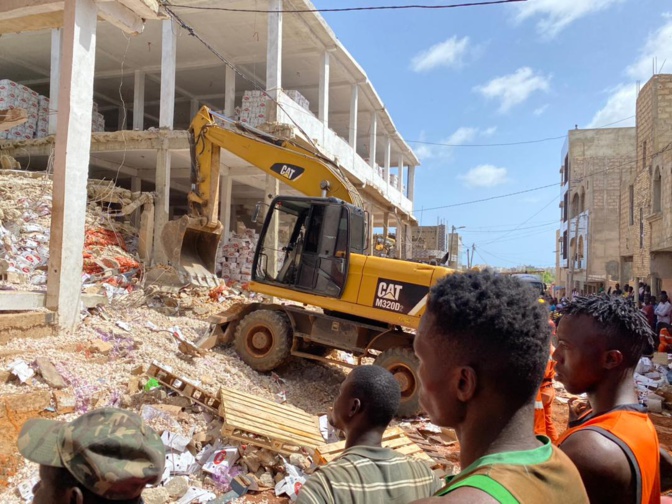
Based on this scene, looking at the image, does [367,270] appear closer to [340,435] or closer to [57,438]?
[340,435]

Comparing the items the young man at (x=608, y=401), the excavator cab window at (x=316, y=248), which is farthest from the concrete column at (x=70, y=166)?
the young man at (x=608, y=401)

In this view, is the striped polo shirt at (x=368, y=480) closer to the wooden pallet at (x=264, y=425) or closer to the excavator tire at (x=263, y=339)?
the wooden pallet at (x=264, y=425)

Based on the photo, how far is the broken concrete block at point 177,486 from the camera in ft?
13.1

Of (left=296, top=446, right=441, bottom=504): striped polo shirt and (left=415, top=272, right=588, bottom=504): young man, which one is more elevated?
(left=415, top=272, right=588, bottom=504): young man

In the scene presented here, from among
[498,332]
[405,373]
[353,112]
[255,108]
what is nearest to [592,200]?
[353,112]

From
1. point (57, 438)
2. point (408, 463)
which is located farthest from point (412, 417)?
point (57, 438)

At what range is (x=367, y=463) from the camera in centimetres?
185

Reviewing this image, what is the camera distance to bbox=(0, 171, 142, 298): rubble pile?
9.48 metres

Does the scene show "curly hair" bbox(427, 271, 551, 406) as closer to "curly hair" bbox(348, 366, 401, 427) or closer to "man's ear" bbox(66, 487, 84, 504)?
"man's ear" bbox(66, 487, 84, 504)

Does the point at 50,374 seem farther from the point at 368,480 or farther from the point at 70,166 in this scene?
the point at 368,480

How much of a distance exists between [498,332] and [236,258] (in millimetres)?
14751

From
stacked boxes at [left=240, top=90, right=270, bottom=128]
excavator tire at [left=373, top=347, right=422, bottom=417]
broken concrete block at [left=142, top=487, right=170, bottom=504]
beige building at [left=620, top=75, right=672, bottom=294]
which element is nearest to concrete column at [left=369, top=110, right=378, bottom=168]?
stacked boxes at [left=240, top=90, right=270, bottom=128]

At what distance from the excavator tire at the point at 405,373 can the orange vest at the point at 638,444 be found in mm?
5174

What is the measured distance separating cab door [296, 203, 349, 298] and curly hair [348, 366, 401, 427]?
473cm
